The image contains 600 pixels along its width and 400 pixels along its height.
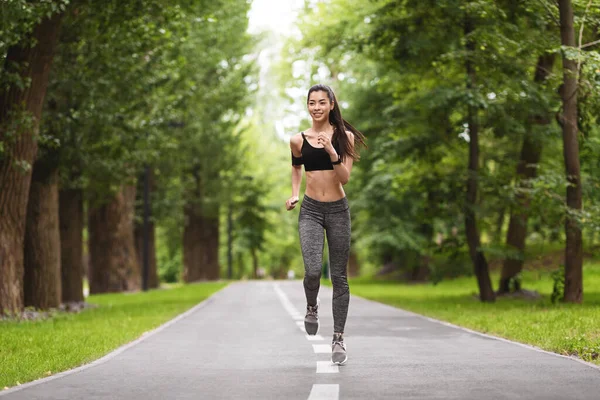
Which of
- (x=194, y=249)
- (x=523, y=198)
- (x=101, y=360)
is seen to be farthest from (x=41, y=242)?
(x=194, y=249)

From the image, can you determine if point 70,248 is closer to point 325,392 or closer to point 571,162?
point 571,162

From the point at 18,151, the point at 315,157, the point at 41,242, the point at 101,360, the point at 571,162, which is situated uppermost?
the point at 18,151

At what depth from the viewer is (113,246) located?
104 ft

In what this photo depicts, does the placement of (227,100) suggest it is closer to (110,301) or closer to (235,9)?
(235,9)

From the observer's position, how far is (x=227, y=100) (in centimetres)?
3803

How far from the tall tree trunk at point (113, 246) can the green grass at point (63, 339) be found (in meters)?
12.1

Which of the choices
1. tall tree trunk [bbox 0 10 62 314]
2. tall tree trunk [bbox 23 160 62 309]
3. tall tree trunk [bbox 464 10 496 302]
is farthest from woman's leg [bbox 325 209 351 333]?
tall tree trunk [bbox 23 160 62 309]

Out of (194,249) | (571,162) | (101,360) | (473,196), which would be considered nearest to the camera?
(101,360)

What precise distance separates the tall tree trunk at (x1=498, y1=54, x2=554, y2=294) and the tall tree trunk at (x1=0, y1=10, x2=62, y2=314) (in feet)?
30.8

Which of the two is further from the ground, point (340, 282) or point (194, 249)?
point (194, 249)

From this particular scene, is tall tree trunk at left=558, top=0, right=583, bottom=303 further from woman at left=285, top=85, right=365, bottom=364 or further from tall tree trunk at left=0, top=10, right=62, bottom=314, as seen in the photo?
woman at left=285, top=85, right=365, bottom=364

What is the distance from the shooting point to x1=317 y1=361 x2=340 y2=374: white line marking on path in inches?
322

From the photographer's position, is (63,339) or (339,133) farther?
(63,339)

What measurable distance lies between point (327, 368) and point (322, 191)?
1.55m
